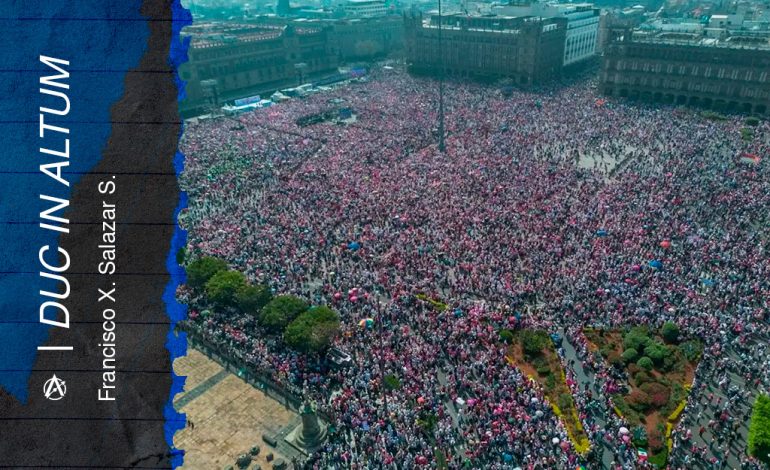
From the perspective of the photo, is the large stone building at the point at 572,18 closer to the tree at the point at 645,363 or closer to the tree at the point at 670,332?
the tree at the point at 670,332

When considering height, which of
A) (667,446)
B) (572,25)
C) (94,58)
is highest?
(94,58)

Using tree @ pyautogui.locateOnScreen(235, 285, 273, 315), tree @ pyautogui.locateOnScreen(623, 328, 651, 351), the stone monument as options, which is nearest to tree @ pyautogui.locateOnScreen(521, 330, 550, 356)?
tree @ pyautogui.locateOnScreen(623, 328, 651, 351)

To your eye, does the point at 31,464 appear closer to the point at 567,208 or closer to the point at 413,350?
the point at 413,350

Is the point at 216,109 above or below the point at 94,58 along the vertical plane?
below

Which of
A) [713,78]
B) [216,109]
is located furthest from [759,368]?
[216,109]

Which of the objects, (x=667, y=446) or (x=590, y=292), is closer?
(x=667, y=446)

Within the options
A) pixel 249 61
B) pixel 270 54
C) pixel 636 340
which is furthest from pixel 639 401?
pixel 270 54

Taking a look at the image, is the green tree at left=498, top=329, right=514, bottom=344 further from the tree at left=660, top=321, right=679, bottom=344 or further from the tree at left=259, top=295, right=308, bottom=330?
the tree at left=259, top=295, right=308, bottom=330
